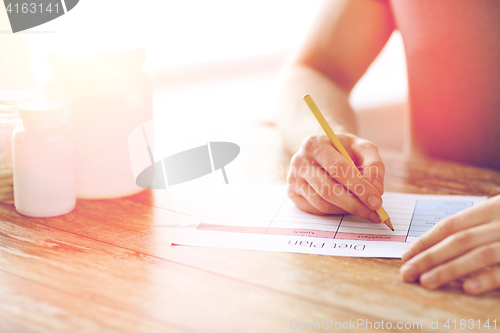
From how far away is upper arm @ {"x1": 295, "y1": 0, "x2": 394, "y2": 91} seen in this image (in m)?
1.25

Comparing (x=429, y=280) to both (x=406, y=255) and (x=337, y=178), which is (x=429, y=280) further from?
(x=337, y=178)

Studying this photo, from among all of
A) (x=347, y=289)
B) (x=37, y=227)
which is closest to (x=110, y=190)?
(x=37, y=227)

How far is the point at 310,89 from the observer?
1112mm

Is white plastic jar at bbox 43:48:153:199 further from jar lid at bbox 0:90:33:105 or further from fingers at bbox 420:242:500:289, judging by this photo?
fingers at bbox 420:242:500:289

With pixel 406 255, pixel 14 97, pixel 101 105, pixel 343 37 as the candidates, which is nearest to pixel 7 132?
pixel 14 97

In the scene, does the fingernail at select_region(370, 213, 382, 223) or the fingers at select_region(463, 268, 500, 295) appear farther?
the fingernail at select_region(370, 213, 382, 223)

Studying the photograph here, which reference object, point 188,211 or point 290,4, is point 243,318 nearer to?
point 188,211

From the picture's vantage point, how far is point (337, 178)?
72cm

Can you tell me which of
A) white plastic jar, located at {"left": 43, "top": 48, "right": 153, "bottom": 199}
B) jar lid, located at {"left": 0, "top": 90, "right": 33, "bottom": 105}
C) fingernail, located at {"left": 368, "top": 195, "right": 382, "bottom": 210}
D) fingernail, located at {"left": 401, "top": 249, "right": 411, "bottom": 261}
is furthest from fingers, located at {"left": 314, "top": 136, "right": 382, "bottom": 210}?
jar lid, located at {"left": 0, "top": 90, "right": 33, "bottom": 105}

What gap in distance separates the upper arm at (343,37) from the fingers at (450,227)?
2.40ft

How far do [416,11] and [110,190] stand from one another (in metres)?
0.89

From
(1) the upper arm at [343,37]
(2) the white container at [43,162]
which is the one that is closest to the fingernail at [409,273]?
(2) the white container at [43,162]

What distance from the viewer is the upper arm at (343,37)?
1.25 m

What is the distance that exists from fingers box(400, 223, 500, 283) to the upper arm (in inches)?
30.0
